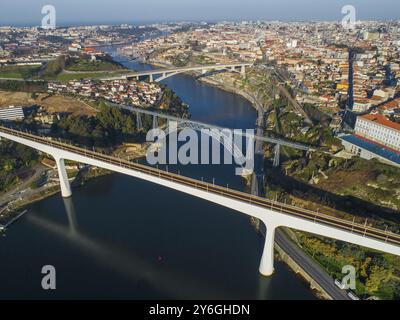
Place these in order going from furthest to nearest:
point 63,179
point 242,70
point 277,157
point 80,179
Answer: point 242,70, point 277,157, point 80,179, point 63,179

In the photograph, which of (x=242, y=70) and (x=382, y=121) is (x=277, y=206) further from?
(x=242, y=70)

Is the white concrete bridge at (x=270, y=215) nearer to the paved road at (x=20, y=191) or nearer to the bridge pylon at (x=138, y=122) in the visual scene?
the paved road at (x=20, y=191)

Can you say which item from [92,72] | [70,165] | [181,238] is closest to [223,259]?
[181,238]

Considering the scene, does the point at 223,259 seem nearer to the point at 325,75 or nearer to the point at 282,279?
the point at 282,279

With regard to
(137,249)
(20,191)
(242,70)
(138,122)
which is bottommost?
(137,249)

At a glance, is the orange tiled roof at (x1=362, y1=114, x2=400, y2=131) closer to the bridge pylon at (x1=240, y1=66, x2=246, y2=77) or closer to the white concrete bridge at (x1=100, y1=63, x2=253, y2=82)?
the white concrete bridge at (x1=100, y1=63, x2=253, y2=82)

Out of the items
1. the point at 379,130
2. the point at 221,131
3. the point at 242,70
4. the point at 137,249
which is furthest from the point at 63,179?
the point at 242,70

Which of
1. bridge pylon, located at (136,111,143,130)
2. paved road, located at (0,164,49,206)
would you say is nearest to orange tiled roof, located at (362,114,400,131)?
bridge pylon, located at (136,111,143,130)
